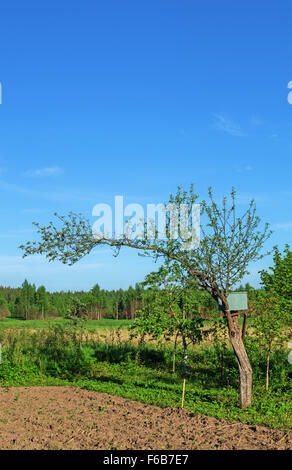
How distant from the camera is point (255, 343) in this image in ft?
43.0

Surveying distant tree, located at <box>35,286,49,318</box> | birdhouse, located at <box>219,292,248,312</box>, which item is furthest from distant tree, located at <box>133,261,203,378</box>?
distant tree, located at <box>35,286,49,318</box>

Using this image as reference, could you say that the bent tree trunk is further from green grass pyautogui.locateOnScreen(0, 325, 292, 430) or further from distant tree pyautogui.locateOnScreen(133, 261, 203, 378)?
distant tree pyautogui.locateOnScreen(133, 261, 203, 378)

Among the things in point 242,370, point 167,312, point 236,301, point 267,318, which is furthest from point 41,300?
point 236,301

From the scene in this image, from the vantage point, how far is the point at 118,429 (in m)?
Answer: 8.39

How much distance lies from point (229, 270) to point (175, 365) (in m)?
8.14

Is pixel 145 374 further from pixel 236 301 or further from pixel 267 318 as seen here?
pixel 236 301

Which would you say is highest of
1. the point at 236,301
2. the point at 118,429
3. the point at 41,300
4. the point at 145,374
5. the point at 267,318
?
the point at 236,301

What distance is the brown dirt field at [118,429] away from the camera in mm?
7488

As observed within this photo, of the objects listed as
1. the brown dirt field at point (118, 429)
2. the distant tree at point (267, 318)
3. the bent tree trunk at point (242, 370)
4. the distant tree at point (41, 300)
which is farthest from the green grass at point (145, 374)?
the distant tree at point (41, 300)

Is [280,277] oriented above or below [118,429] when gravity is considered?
above

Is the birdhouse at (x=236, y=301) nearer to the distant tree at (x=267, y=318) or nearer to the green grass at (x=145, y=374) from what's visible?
the distant tree at (x=267, y=318)

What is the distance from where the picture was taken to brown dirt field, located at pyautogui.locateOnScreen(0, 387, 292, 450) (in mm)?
7488

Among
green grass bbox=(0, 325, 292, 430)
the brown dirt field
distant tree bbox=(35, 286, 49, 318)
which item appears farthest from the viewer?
distant tree bbox=(35, 286, 49, 318)
